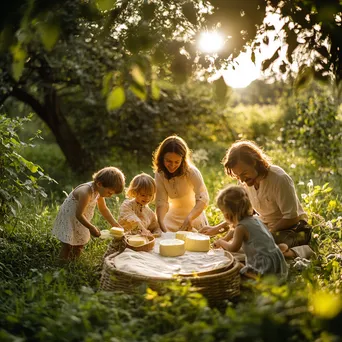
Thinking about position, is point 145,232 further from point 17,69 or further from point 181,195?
point 17,69

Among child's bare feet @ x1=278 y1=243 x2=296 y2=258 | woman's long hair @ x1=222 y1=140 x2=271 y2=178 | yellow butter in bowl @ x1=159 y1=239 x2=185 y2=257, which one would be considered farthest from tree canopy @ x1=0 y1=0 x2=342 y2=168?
child's bare feet @ x1=278 y1=243 x2=296 y2=258

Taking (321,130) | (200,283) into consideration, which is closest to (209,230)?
(200,283)

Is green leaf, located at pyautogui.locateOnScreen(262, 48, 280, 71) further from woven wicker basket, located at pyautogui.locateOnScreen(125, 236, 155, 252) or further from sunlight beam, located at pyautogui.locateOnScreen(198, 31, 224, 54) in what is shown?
woven wicker basket, located at pyautogui.locateOnScreen(125, 236, 155, 252)

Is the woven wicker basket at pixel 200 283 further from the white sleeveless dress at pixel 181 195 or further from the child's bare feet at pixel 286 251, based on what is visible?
the white sleeveless dress at pixel 181 195

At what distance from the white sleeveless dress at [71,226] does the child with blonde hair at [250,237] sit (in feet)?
4.99

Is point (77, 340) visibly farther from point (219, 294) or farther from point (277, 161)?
point (277, 161)

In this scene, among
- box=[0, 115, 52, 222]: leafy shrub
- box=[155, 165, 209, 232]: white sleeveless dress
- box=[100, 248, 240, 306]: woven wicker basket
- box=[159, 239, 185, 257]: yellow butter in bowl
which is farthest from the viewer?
box=[155, 165, 209, 232]: white sleeveless dress

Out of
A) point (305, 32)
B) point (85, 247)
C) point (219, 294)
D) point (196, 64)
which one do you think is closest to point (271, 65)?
point (305, 32)

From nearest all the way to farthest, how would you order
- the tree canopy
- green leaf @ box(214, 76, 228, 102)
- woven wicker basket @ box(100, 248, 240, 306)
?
the tree canopy, green leaf @ box(214, 76, 228, 102), woven wicker basket @ box(100, 248, 240, 306)

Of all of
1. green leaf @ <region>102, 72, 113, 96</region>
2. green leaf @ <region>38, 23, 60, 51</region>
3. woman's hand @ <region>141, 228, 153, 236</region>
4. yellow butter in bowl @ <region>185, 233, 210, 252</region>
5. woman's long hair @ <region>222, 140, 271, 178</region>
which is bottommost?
yellow butter in bowl @ <region>185, 233, 210, 252</region>

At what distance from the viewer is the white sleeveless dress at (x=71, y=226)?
4.97 m

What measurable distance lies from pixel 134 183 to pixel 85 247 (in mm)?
973

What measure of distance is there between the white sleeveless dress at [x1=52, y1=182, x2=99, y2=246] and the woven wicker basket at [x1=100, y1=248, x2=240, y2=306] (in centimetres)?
121

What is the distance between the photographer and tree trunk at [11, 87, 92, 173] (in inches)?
405
